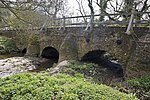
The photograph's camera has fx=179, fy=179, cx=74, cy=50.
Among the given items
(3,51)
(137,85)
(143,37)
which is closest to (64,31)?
(143,37)

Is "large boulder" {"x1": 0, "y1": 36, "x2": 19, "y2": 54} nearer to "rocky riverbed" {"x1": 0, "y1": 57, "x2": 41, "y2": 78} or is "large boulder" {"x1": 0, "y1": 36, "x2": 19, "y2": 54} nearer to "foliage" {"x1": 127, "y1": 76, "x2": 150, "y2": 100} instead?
"rocky riverbed" {"x1": 0, "y1": 57, "x2": 41, "y2": 78}

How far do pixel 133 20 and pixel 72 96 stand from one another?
7504 mm

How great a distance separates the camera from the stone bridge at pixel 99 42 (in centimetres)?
1005

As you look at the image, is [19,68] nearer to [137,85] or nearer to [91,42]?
[91,42]

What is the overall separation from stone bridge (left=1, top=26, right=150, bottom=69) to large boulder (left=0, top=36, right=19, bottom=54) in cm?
653

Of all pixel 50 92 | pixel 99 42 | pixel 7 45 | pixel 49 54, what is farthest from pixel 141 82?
pixel 7 45

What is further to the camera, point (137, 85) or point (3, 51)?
point (3, 51)

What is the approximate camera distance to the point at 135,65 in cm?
1000

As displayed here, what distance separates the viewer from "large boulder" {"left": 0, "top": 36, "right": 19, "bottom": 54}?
21.9 m

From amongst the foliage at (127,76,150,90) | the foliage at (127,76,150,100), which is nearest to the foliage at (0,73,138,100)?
the foliage at (127,76,150,100)

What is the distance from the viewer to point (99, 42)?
12.3 metres

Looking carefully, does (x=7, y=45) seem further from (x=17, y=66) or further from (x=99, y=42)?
(x=99, y=42)

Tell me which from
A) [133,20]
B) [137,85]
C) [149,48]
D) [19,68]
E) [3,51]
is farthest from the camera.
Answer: [3,51]

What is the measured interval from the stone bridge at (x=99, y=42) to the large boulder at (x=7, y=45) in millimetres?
6532
